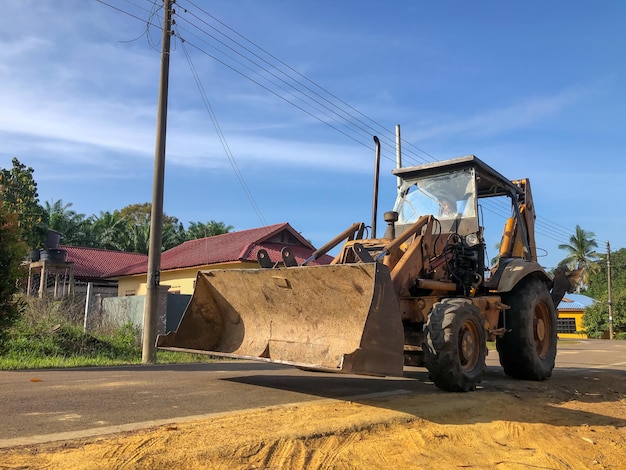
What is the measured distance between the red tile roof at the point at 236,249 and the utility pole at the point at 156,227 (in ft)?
30.0

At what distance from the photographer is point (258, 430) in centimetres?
443

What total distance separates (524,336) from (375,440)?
4.63 m

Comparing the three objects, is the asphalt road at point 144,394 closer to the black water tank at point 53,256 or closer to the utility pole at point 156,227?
the utility pole at point 156,227

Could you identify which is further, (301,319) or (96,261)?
(96,261)

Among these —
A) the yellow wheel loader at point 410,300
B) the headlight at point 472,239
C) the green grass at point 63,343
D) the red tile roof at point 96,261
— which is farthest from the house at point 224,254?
the headlight at point 472,239

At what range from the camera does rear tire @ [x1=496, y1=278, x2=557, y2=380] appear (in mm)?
8203

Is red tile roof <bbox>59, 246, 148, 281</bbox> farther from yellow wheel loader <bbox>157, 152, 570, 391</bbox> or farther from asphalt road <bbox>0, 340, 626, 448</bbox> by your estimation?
yellow wheel loader <bbox>157, 152, 570, 391</bbox>

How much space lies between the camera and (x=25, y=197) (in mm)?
32469

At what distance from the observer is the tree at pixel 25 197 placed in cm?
3112

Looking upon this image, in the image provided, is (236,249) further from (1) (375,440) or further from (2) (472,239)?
(1) (375,440)

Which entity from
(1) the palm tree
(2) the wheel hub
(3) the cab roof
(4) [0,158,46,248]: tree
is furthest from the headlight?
(1) the palm tree

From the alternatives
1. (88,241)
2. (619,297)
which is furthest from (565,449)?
(619,297)

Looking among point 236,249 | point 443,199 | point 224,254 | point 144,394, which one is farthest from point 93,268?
point 144,394

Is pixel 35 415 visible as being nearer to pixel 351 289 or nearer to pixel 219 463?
pixel 219 463
